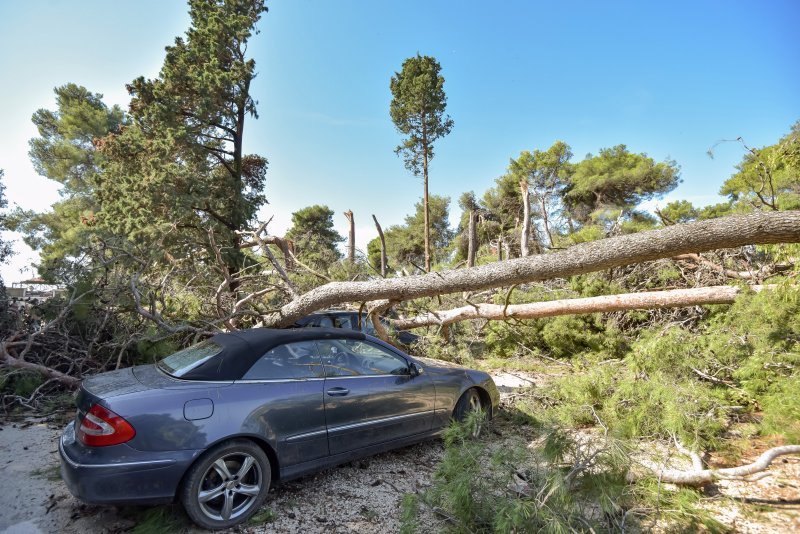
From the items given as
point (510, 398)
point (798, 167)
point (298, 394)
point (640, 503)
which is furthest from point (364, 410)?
point (798, 167)

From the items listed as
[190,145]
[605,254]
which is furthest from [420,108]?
[605,254]

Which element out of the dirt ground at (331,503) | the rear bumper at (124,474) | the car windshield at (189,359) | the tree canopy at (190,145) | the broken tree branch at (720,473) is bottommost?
the dirt ground at (331,503)

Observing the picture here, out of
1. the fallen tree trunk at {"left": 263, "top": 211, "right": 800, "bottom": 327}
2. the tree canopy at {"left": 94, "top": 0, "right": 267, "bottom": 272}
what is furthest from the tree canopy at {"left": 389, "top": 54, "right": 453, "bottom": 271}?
the fallen tree trunk at {"left": 263, "top": 211, "right": 800, "bottom": 327}

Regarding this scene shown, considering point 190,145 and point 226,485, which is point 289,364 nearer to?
point 226,485

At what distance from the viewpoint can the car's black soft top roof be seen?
9.55 ft

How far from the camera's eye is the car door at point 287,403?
2.83 m

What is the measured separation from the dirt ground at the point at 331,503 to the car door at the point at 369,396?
1.21ft

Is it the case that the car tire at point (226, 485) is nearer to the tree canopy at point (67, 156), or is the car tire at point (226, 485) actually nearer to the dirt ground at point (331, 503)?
the dirt ground at point (331, 503)

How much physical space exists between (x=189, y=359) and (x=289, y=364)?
2.84 feet

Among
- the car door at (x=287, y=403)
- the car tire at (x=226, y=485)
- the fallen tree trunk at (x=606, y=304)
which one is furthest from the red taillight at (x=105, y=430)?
the fallen tree trunk at (x=606, y=304)

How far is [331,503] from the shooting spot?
119 inches

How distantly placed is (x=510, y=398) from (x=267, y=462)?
3569mm

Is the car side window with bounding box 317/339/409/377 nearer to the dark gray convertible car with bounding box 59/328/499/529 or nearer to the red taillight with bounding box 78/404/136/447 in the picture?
the dark gray convertible car with bounding box 59/328/499/529

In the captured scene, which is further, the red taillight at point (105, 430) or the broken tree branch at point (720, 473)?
the broken tree branch at point (720, 473)
